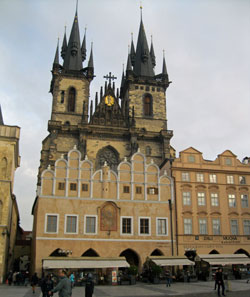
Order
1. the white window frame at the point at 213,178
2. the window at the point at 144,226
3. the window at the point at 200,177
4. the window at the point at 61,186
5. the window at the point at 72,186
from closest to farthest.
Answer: the window at the point at 61,186, the window at the point at 72,186, the window at the point at 144,226, the window at the point at 200,177, the white window frame at the point at 213,178

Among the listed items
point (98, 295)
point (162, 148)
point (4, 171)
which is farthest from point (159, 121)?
point (98, 295)

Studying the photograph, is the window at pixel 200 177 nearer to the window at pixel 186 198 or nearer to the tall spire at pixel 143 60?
the window at pixel 186 198

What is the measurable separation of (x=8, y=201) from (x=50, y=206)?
318 centimetres

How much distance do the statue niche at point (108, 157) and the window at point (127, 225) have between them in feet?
63.7

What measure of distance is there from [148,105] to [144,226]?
29677 mm

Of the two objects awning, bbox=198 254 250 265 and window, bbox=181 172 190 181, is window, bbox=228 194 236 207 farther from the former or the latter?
awning, bbox=198 254 250 265

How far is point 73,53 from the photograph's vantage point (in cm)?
5781

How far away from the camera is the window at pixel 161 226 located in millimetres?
29719

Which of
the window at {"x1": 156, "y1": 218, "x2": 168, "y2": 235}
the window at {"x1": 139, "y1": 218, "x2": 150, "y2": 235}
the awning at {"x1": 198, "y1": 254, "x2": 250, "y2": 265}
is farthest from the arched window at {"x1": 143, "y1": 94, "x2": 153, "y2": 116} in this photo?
the awning at {"x1": 198, "y1": 254, "x2": 250, "y2": 265}

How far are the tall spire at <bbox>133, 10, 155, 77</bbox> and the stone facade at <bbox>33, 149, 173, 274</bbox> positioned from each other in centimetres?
3114

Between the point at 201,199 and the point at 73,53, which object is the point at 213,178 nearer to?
the point at 201,199

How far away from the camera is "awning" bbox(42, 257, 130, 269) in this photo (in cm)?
2414

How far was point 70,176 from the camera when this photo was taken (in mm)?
29406

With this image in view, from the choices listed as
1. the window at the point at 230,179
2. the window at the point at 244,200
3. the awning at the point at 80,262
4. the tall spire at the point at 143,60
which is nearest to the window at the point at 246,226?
the window at the point at 244,200
